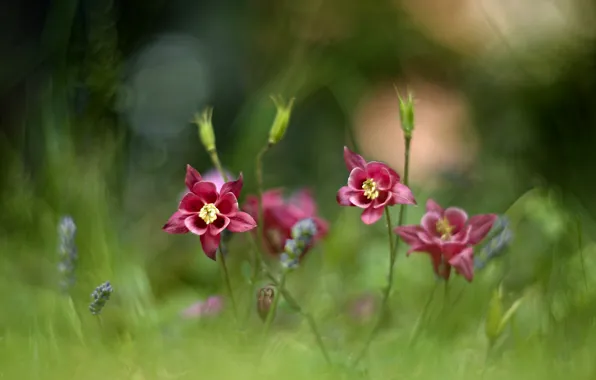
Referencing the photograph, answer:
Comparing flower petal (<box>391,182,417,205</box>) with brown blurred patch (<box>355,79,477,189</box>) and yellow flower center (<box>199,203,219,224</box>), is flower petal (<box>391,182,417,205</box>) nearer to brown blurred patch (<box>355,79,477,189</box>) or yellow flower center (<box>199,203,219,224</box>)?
yellow flower center (<box>199,203,219,224</box>)

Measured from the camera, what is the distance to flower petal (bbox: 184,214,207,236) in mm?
696

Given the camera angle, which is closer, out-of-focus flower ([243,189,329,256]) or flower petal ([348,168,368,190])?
flower petal ([348,168,368,190])

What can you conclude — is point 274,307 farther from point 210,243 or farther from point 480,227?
point 480,227

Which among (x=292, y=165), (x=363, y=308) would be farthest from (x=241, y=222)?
(x=292, y=165)

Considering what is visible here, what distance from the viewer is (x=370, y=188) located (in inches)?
29.1

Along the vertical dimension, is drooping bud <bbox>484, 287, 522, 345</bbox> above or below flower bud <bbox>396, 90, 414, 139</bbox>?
below

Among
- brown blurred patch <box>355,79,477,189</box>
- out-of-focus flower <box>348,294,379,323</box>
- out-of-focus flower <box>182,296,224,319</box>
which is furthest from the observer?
brown blurred patch <box>355,79,477,189</box>

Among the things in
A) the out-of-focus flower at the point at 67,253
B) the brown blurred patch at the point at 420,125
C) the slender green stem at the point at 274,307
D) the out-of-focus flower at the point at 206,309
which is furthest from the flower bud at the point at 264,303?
the brown blurred patch at the point at 420,125

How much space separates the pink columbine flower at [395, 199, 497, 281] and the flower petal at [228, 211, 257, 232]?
143 millimetres

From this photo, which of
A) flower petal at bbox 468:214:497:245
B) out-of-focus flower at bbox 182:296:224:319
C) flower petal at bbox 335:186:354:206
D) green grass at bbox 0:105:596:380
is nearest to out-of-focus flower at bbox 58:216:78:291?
green grass at bbox 0:105:596:380

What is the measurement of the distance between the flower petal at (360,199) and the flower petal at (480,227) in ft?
0.36

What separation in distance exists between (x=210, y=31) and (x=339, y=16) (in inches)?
18.4

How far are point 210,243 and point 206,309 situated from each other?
0.23 m

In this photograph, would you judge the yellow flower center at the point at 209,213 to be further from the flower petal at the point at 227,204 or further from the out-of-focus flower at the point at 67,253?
the out-of-focus flower at the point at 67,253
